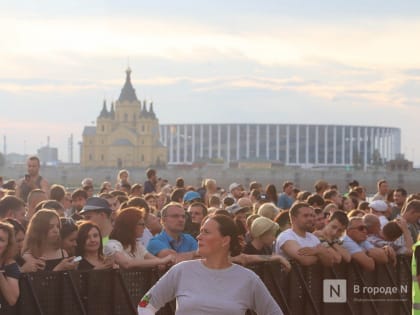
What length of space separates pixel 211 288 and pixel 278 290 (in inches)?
173

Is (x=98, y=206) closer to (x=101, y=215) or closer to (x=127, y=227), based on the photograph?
(x=101, y=215)

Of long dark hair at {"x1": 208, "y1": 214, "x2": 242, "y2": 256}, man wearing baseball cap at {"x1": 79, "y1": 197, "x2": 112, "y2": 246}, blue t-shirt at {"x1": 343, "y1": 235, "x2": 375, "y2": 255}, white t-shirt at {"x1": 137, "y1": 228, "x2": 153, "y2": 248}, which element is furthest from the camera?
white t-shirt at {"x1": 137, "y1": 228, "x2": 153, "y2": 248}

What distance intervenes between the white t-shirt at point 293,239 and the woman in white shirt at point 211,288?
4.19 metres

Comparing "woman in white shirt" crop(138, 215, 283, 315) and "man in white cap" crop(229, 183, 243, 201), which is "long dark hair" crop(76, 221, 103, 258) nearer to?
"woman in white shirt" crop(138, 215, 283, 315)

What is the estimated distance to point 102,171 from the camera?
111 m

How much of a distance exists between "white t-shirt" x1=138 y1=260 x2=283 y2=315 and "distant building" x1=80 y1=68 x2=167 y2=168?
157 m

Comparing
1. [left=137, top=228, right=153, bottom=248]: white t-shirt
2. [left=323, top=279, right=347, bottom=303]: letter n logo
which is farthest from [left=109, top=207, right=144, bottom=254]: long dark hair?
[left=323, top=279, right=347, bottom=303]: letter n logo

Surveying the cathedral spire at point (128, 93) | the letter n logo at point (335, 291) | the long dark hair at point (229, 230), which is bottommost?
the letter n logo at point (335, 291)

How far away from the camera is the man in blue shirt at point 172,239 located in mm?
8734

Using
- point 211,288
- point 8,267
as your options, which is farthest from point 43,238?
point 211,288

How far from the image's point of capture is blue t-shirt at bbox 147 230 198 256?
879cm

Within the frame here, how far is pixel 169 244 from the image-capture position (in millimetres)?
8859

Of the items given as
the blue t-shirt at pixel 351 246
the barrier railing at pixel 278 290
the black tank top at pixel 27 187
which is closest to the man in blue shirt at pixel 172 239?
the barrier railing at pixel 278 290

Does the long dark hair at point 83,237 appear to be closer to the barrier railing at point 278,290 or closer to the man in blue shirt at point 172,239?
the barrier railing at point 278,290
